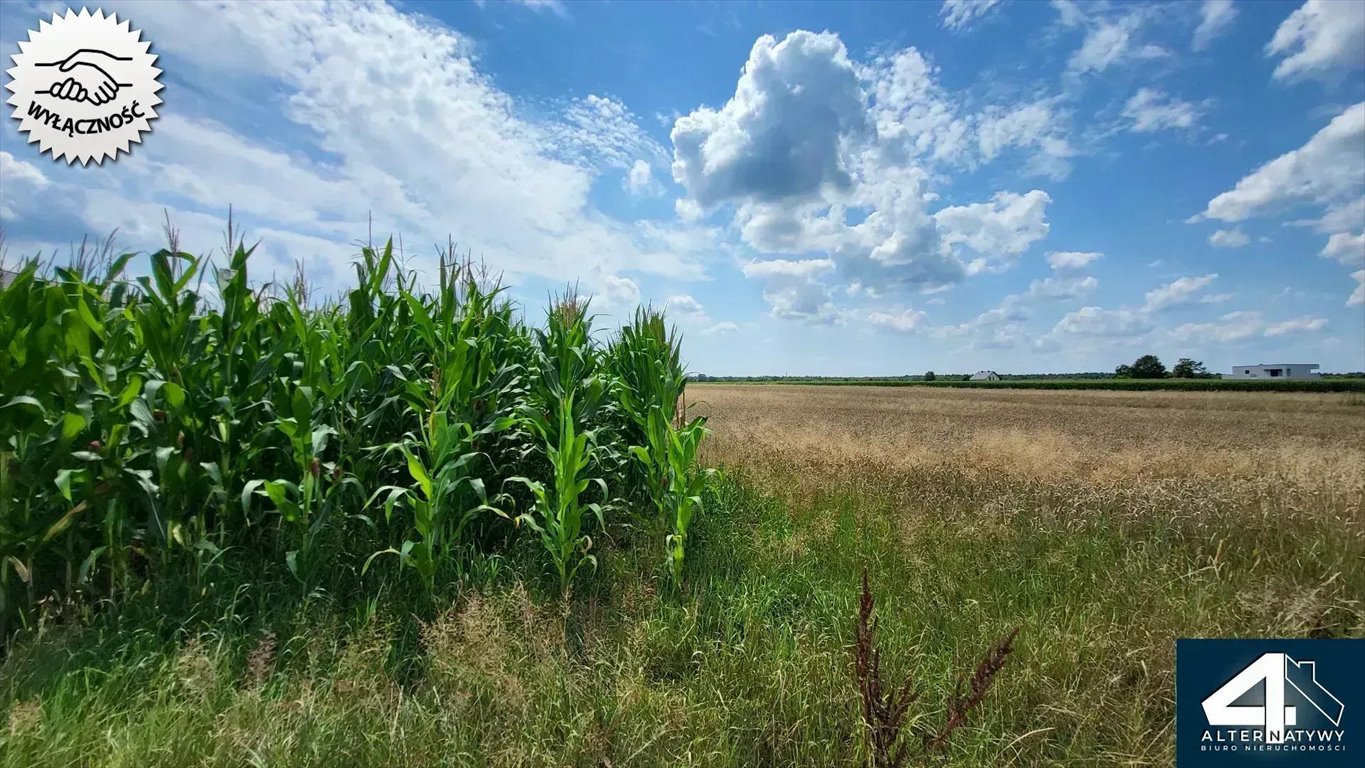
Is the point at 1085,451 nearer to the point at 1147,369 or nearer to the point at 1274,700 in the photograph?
the point at 1274,700

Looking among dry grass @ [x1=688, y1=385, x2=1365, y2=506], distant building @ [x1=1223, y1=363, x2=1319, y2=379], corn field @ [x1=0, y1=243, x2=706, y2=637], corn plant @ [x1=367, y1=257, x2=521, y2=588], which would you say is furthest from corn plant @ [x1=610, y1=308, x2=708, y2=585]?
distant building @ [x1=1223, y1=363, x2=1319, y2=379]

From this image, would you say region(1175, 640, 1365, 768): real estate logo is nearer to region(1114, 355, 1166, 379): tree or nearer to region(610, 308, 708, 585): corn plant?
region(610, 308, 708, 585): corn plant

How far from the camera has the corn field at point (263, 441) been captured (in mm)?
2641

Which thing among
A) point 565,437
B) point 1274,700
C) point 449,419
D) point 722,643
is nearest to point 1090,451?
point 1274,700

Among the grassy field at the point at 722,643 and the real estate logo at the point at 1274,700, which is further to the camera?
the real estate logo at the point at 1274,700

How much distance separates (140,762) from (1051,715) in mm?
3523

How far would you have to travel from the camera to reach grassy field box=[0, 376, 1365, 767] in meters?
2.02

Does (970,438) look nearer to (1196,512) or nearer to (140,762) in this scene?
(1196,512)

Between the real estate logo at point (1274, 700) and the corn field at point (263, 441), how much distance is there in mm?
2558

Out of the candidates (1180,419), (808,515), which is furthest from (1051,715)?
(1180,419)

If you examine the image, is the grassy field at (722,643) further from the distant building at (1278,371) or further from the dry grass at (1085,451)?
the distant building at (1278,371)

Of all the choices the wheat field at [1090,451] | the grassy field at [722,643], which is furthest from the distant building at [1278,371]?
the grassy field at [722,643]

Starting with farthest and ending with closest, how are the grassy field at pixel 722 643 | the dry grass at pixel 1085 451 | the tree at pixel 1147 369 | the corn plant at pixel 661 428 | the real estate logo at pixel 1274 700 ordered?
the tree at pixel 1147 369, the dry grass at pixel 1085 451, the corn plant at pixel 661 428, the real estate logo at pixel 1274 700, the grassy field at pixel 722 643

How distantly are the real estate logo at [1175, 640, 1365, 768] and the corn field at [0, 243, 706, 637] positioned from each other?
8.39ft
